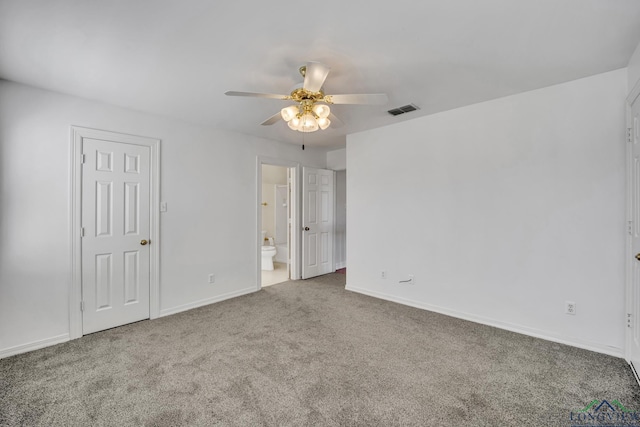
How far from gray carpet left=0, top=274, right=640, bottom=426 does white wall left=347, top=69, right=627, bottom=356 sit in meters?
0.36

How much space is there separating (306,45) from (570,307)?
322cm

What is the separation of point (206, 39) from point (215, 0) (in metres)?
0.40

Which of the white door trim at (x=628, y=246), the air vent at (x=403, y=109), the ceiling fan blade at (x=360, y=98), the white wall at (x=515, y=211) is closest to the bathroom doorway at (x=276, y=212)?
the white wall at (x=515, y=211)

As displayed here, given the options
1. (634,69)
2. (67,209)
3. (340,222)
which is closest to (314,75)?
(634,69)

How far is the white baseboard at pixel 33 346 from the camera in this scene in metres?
2.49

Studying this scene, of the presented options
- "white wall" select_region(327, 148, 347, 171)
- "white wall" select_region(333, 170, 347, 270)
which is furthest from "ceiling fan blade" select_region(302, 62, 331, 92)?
"white wall" select_region(333, 170, 347, 270)

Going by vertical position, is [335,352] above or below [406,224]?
below

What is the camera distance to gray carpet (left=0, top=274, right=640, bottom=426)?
1.77 metres

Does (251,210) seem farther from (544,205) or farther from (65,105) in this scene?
(544,205)

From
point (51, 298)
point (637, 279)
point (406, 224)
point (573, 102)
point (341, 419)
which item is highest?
point (573, 102)

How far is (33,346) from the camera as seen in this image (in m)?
2.61

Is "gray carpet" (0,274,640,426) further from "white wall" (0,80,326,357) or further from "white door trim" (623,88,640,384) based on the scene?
"white wall" (0,80,326,357)

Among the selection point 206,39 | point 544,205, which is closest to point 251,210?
point 206,39

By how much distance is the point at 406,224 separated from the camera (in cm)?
379
